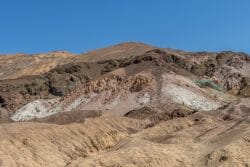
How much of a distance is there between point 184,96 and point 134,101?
5.40 meters

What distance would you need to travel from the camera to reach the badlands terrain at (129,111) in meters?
26.4

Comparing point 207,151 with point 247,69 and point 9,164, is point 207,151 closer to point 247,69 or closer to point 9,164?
point 9,164

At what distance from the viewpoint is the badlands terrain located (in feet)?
86.5

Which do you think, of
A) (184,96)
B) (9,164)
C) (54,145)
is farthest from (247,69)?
(9,164)

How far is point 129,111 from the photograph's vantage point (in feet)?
178

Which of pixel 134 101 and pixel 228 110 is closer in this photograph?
pixel 228 110

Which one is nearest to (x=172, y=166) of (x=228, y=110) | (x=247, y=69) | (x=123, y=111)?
(x=228, y=110)

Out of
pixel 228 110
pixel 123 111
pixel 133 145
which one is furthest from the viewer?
pixel 123 111

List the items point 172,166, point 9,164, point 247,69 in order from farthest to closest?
point 247,69 → point 9,164 → point 172,166

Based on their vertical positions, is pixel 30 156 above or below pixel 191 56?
below

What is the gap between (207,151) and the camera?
Answer: 2639 centimetres

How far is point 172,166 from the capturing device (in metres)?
25.2

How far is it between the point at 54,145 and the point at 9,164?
4756mm

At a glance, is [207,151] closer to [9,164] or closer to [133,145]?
[133,145]
